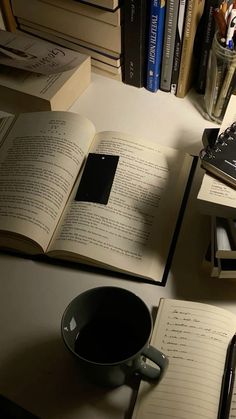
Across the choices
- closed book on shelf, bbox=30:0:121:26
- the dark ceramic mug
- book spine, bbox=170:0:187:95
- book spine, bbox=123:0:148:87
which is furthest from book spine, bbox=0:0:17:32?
the dark ceramic mug

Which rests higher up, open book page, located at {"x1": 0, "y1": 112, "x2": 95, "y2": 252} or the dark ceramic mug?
open book page, located at {"x1": 0, "y1": 112, "x2": 95, "y2": 252}

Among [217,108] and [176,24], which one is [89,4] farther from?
[217,108]

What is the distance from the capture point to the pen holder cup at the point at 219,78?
2.68 ft

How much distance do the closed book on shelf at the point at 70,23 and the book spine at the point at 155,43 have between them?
0.07 m

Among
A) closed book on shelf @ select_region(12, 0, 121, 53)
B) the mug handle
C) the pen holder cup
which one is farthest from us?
closed book on shelf @ select_region(12, 0, 121, 53)

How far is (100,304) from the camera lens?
59 centimetres

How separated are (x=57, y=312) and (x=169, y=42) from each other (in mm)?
555

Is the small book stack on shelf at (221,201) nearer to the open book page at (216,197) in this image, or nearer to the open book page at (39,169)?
the open book page at (216,197)

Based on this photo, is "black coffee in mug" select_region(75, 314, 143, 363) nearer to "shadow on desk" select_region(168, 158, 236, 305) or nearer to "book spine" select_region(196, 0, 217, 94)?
"shadow on desk" select_region(168, 158, 236, 305)

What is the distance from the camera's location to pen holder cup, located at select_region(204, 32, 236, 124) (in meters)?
0.82

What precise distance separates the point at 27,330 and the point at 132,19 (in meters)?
0.60

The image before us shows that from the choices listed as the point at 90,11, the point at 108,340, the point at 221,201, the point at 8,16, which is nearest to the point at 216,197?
the point at 221,201

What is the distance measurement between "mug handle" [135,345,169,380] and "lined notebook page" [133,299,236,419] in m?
0.02

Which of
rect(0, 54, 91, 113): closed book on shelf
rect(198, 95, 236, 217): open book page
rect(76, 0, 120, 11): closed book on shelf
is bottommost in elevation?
rect(198, 95, 236, 217): open book page
